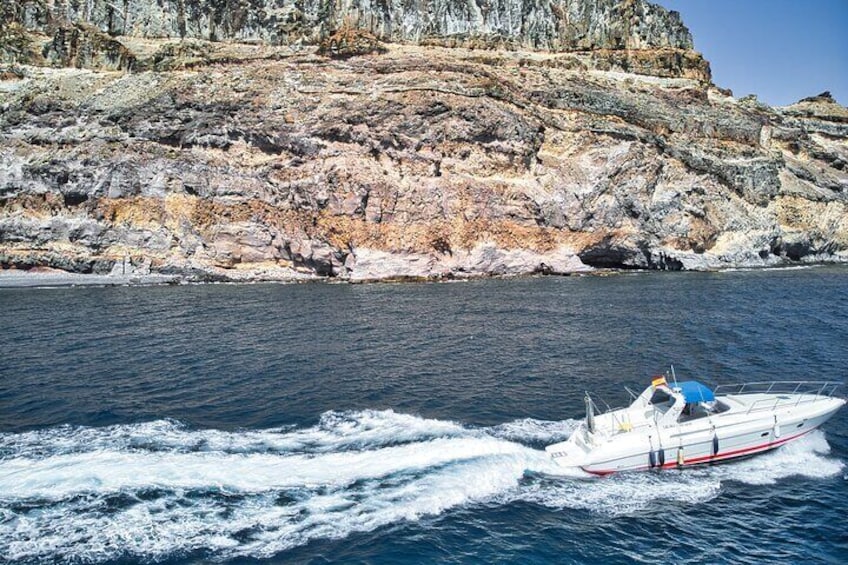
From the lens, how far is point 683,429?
63.1 ft

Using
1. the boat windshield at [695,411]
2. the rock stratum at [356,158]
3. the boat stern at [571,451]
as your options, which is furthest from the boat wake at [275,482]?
the rock stratum at [356,158]

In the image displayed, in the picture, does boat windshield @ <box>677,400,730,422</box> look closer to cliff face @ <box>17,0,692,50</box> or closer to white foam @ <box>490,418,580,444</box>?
white foam @ <box>490,418,580,444</box>

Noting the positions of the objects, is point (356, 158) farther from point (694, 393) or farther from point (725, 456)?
point (725, 456)

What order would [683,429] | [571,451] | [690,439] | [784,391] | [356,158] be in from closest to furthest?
[571,451], [690,439], [683,429], [784,391], [356,158]

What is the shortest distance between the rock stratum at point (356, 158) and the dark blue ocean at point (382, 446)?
28740 millimetres

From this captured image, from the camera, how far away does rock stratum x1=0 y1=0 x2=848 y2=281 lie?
235ft

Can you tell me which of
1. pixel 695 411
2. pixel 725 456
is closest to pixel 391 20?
pixel 695 411

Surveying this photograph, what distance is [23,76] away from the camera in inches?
3445

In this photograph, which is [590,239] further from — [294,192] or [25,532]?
[25,532]

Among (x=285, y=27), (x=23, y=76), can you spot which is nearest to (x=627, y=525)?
(x=285, y=27)

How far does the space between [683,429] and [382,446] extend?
32.5 feet

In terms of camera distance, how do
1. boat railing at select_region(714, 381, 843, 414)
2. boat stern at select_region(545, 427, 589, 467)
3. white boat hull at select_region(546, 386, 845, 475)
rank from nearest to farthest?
boat stern at select_region(545, 427, 589, 467) < white boat hull at select_region(546, 386, 845, 475) < boat railing at select_region(714, 381, 843, 414)

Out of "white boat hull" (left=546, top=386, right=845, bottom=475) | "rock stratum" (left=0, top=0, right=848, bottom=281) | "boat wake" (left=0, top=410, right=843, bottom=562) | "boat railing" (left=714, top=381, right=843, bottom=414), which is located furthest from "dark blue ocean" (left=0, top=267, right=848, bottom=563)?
"rock stratum" (left=0, top=0, right=848, bottom=281)

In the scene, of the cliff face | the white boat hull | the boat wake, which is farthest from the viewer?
the cliff face
